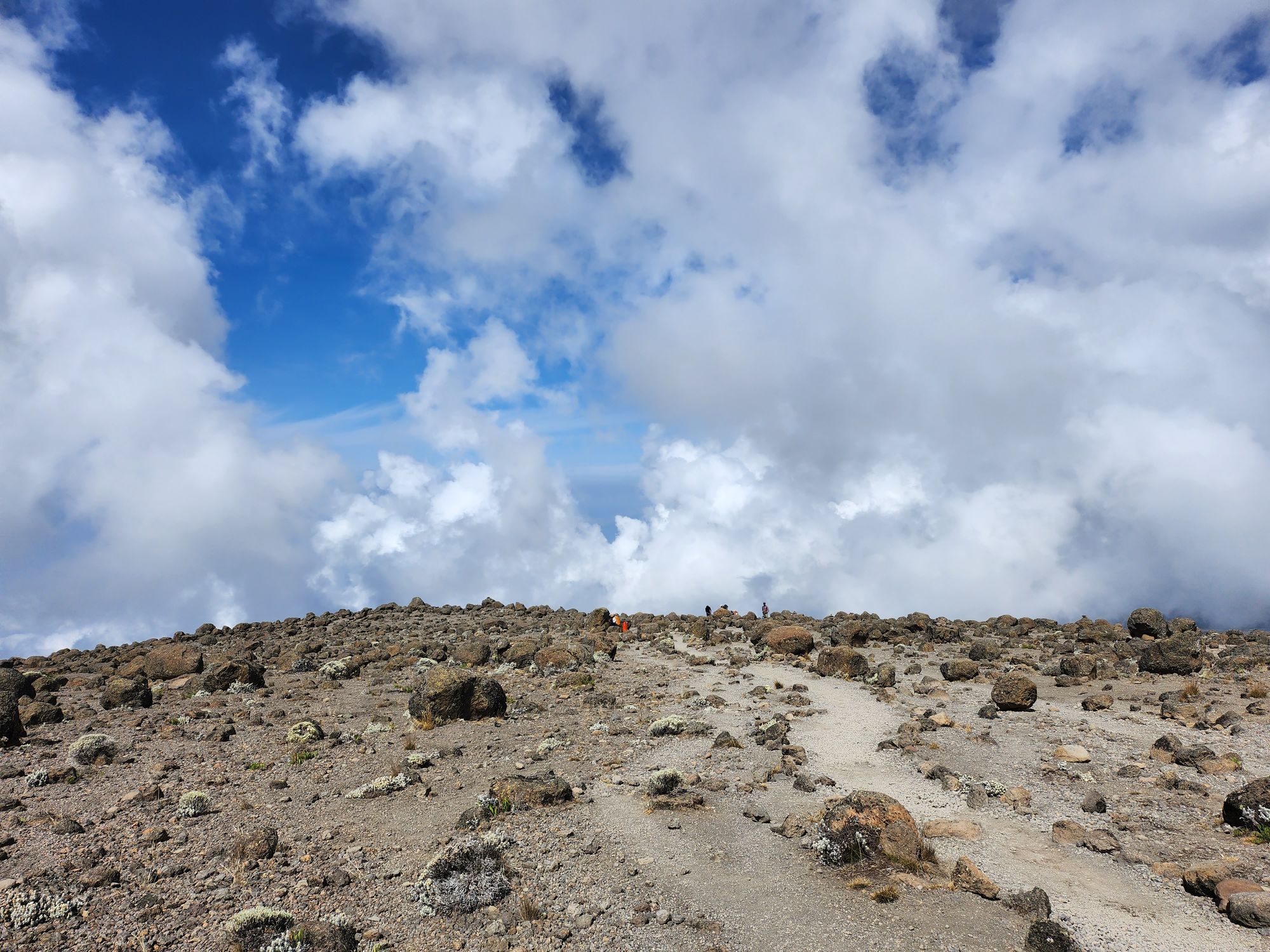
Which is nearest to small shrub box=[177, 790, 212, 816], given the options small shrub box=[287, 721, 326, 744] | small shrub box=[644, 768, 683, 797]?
small shrub box=[287, 721, 326, 744]

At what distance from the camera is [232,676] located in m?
30.7

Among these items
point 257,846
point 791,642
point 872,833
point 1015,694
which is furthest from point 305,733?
point 791,642

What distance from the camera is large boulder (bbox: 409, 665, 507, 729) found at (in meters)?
24.1

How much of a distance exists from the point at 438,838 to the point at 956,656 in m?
33.0

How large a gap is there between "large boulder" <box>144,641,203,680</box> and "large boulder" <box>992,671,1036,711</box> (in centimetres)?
3750

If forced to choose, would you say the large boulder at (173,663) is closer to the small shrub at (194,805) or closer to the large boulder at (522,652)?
the large boulder at (522,652)

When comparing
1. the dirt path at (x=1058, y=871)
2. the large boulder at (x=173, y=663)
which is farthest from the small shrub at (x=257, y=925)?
the large boulder at (x=173, y=663)

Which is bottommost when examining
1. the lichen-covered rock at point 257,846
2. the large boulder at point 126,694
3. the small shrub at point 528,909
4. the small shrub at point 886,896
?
the small shrub at point 886,896

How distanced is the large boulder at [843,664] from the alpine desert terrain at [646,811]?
0.86 meters

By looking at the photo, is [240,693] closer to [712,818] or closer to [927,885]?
[712,818]

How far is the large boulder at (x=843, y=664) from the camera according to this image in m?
32.9

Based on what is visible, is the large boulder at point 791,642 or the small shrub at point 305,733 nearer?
the small shrub at point 305,733

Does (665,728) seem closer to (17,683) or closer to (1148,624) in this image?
(17,683)

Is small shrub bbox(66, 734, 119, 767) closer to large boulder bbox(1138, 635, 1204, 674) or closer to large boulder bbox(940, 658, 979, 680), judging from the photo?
large boulder bbox(940, 658, 979, 680)
